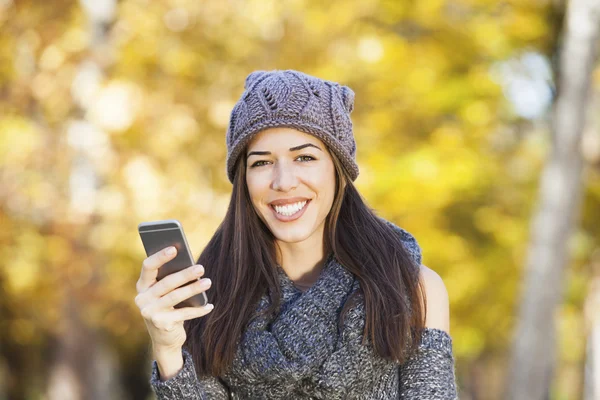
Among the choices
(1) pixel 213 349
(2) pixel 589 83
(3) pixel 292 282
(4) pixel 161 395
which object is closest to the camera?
(4) pixel 161 395

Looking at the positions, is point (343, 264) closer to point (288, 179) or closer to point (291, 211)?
point (291, 211)

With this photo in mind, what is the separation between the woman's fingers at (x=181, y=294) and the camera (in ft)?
8.32

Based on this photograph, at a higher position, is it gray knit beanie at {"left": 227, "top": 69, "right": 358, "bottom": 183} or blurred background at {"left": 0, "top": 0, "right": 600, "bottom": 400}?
blurred background at {"left": 0, "top": 0, "right": 600, "bottom": 400}

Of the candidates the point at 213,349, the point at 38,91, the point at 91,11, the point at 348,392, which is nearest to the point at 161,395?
the point at 213,349

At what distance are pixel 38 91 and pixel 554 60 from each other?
18.7 ft

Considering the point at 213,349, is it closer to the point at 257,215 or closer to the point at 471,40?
the point at 257,215

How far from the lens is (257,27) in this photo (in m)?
10.0

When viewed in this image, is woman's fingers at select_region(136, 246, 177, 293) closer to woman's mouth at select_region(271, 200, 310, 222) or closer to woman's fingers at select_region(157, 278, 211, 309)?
woman's fingers at select_region(157, 278, 211, 309)

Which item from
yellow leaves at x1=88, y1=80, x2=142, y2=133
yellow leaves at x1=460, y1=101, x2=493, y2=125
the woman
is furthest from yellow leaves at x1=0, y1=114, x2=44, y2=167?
the woman

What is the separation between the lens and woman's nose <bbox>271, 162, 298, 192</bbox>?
9.70 feet

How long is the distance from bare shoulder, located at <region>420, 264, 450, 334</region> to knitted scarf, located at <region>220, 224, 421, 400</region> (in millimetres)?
199

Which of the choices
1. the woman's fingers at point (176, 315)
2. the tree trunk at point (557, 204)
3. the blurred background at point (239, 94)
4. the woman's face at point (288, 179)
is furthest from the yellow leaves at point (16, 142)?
the woman's fingers at point (176, 315)

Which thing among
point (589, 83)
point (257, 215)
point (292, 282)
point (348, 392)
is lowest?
point (348, 392)

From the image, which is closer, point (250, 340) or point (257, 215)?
point (250, 340)
